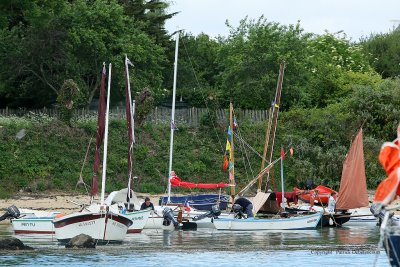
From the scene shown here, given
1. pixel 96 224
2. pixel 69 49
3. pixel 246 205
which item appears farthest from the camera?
pixel 69 49

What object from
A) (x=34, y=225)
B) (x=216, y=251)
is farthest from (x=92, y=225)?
(x=34, y=225)

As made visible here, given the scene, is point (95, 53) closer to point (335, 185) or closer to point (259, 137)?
point (259, 137)

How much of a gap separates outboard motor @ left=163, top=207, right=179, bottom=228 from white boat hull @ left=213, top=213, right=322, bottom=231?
1.79 m

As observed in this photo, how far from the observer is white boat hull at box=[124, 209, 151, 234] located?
46.4 metres

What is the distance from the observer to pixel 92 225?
40062 millimetres

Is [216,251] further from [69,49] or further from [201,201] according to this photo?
[69,49]

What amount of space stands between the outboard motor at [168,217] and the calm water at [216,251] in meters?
0.96

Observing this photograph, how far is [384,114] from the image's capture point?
72500 millimetres

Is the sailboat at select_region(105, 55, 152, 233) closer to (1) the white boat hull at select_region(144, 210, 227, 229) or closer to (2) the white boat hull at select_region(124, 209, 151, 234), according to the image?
(2) the white boat hull at select_region(124, 209, 151, 234)

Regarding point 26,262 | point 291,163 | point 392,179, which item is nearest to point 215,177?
point 291,163

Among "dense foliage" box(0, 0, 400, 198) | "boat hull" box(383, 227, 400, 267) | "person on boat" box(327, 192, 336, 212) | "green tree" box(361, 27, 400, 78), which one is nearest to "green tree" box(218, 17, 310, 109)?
"dense foliage" box(0, 0, 400, 198)

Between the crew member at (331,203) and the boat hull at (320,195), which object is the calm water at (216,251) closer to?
the crew member at (331,203)

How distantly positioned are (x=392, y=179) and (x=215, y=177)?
148 ft

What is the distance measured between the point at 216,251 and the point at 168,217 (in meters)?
10.5
